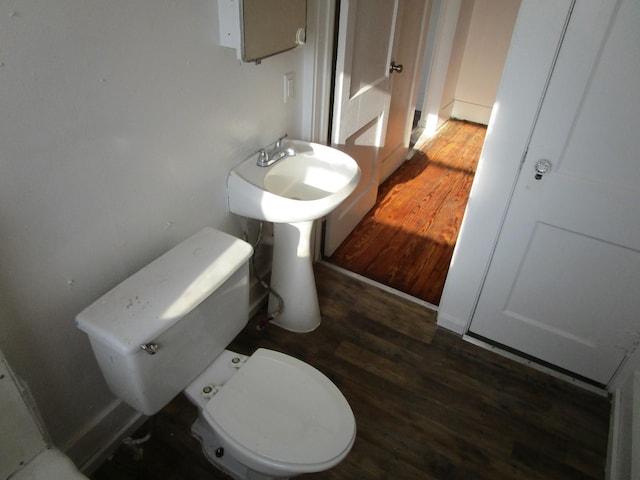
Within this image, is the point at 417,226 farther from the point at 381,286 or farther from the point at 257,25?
the point at 257,25

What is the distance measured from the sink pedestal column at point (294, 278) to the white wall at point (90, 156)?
0.36 metres

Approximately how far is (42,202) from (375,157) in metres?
1.86

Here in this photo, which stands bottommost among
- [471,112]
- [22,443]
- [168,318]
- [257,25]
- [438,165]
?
[438,165]

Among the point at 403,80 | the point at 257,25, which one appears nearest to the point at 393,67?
the point at 403,80

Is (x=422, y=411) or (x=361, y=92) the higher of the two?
(x=361, y=92)

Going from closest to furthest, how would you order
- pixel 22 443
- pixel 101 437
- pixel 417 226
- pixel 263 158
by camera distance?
pixel 22 443, pixel 101 437, pixel 263 158, pixel 417 226

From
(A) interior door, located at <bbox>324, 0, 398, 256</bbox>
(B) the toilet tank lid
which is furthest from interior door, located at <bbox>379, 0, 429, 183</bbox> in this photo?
(B) the toilet tank lid

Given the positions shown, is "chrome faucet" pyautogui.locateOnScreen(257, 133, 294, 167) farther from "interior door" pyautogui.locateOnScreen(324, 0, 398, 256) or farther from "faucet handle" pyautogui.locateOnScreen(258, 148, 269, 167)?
"interior door" pyautogui.locateOnScreen(324, 0, 398, 256)

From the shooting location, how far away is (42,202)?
1022 mm

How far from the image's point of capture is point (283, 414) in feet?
3.94

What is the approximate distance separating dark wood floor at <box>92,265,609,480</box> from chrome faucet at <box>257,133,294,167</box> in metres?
0.76

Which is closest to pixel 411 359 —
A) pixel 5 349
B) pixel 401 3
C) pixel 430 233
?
pixel 430 233

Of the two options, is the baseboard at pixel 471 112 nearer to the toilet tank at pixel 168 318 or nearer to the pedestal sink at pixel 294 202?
the pedestal sink at pixel 294 202

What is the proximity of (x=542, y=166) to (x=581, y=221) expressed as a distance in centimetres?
24
